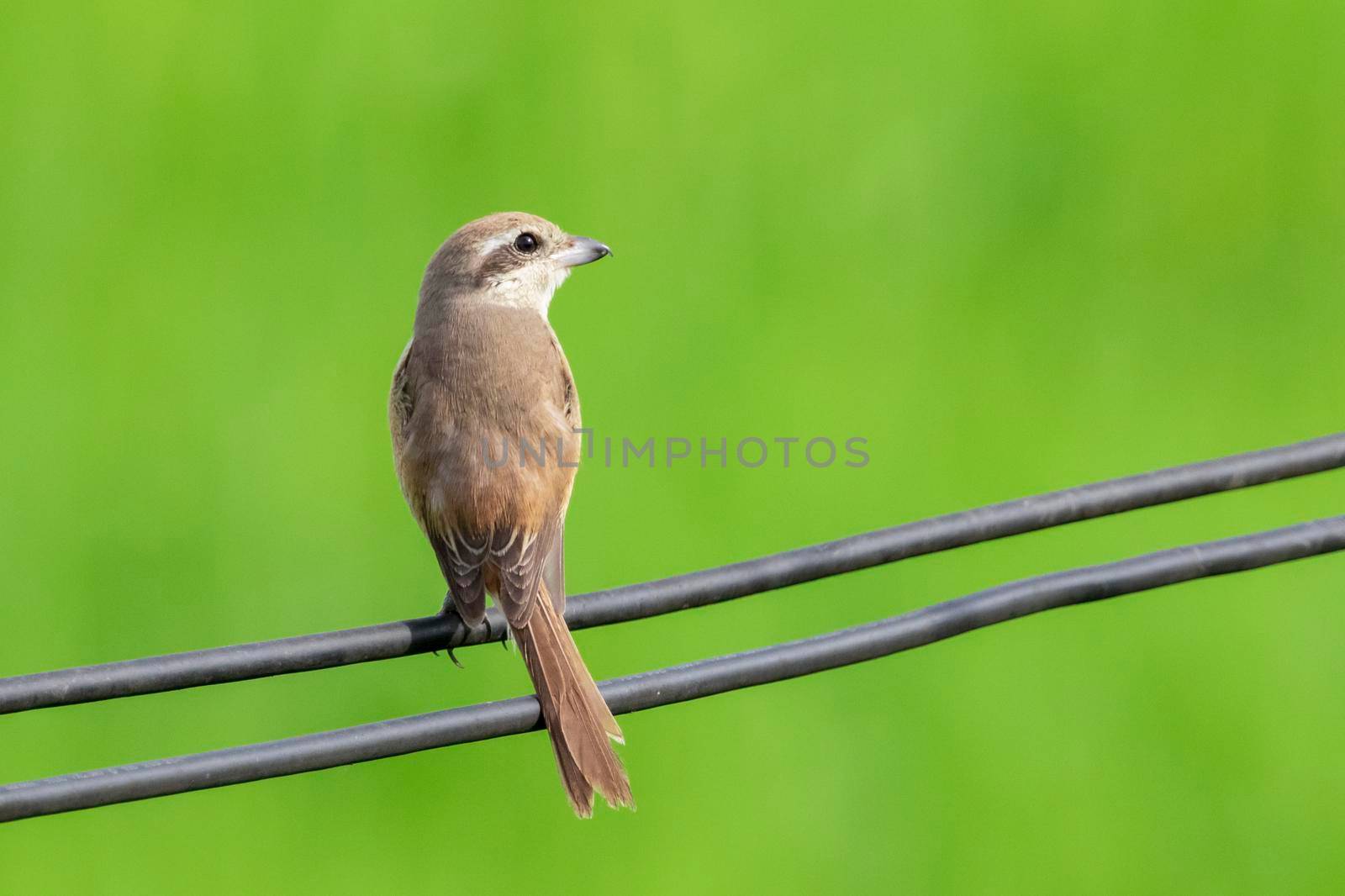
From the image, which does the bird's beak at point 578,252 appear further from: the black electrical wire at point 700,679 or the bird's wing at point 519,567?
the black electrical wire at point 700,679

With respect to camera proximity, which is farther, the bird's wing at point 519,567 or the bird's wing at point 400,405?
the bird's wing at point 400,405

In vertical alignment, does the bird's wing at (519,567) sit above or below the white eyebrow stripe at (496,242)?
below

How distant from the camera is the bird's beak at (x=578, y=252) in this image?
6.87 metres

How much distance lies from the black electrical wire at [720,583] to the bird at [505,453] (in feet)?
1.19

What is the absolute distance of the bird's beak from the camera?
22.5 feet

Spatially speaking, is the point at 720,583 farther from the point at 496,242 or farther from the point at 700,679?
the point at 496,242

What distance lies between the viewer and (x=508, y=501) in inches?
224

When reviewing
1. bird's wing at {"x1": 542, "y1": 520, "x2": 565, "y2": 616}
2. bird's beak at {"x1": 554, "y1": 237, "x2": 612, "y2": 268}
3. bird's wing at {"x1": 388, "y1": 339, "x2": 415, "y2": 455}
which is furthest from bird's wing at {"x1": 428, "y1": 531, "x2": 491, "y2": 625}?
bird's beak at {"x1": 554, "y1": 237, "x2": 612, "y2": 268}

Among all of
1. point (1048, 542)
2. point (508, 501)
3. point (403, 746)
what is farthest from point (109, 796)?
point (1048, 542)

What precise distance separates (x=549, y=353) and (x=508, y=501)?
85 centimetres

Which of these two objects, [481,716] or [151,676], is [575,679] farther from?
[151,676]

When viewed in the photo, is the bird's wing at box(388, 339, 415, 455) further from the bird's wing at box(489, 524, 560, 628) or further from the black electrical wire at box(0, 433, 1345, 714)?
the black electrical wire at box(0, 433, 1345, 714)

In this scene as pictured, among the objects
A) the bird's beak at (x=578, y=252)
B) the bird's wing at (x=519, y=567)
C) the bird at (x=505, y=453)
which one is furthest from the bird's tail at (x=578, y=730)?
the bird's beak at (x=578, y=252)

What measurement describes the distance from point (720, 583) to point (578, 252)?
2712 millimetres
